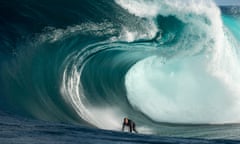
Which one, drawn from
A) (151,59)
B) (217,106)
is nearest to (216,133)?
(217,106)

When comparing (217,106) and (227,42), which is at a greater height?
(227,42)

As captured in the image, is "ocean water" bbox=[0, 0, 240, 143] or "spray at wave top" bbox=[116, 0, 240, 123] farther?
"spray at wave top" bbox=[116, 0, 240, 123]

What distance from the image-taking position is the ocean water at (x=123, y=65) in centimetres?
1255

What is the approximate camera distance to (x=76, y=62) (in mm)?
14703

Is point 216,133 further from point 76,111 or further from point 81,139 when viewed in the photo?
point 81,139

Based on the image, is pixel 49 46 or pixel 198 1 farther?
pixel 198 1

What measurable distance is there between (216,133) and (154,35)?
5.75 m

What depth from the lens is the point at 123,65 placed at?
1762 centimetres

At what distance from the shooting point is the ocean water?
41.2ft

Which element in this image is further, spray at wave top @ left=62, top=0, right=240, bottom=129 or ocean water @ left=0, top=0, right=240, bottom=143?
spray at wave top @ left=62, top=0, right=240, bottom=129

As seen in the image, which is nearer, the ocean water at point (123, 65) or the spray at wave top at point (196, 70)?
the ocean water at point (123, 65)

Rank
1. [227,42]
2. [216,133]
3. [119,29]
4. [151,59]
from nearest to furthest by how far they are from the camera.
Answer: [216,133] → [119,29] → [227,42] → [151,59]

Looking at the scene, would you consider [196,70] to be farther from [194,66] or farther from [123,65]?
[123,65]

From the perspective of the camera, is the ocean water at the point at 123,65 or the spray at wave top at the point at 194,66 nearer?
the ocean water at the point at 123,65
